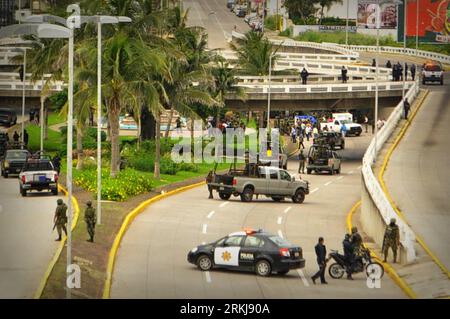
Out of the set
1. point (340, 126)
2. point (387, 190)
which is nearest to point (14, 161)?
point (387, 190)

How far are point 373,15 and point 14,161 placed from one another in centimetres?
11815

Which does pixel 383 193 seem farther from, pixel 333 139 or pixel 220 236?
pixel 333 139

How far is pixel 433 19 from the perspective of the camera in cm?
17575

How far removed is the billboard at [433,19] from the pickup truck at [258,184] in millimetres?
116094

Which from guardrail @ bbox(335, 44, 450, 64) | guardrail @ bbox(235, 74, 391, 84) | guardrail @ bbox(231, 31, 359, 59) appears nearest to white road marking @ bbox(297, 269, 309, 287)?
guardrail @ bbox(235, 74, 391, 84)

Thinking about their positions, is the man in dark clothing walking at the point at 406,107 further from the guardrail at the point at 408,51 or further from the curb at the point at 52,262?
the guardrail at the point at 408,51

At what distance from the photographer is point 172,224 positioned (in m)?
52.8

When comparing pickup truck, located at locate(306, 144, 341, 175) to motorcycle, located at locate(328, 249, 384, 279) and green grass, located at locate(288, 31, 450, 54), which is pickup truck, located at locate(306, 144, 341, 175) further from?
green grass, located at locate(288, 31, 450, 54)

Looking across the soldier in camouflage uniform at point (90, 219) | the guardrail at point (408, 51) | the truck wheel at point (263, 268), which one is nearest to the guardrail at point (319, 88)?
the guardrail at point (408, 51)

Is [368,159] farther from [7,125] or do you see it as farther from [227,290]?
[7,125]

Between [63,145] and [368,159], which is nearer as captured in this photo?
[368,159]

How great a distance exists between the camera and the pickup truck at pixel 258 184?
A: 61.9 metres

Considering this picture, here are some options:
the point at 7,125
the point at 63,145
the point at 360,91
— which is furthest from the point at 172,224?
the point at 7,125

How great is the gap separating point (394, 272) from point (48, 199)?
24.3 metres
